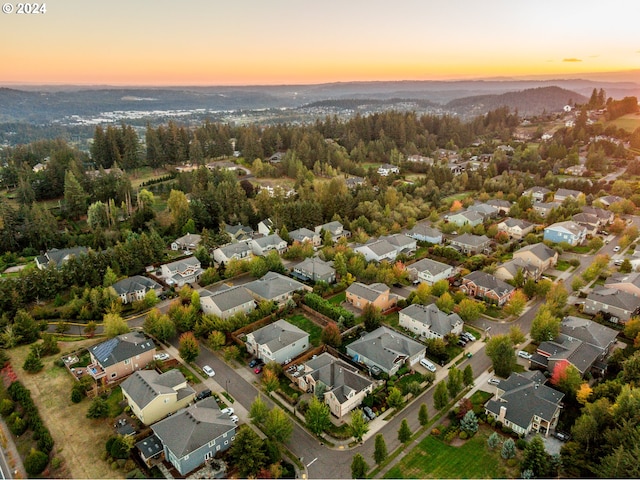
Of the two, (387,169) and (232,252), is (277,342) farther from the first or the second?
(387,169)

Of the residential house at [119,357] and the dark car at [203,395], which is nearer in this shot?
the dark car at [203,395]

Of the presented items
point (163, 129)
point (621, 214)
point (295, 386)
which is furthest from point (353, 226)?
point (163, 129)

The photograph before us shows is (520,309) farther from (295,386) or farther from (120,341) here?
(120,341)

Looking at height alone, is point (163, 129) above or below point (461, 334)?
above

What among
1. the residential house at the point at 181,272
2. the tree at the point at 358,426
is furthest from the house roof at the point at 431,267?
the residential house at the point at 181,272

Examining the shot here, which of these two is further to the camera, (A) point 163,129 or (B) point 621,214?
(A) point 163,129

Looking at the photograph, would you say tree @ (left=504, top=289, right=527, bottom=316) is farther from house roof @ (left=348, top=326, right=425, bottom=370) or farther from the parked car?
the parked car

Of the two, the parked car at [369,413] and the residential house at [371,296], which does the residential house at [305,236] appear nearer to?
the residential house at [371,296]
